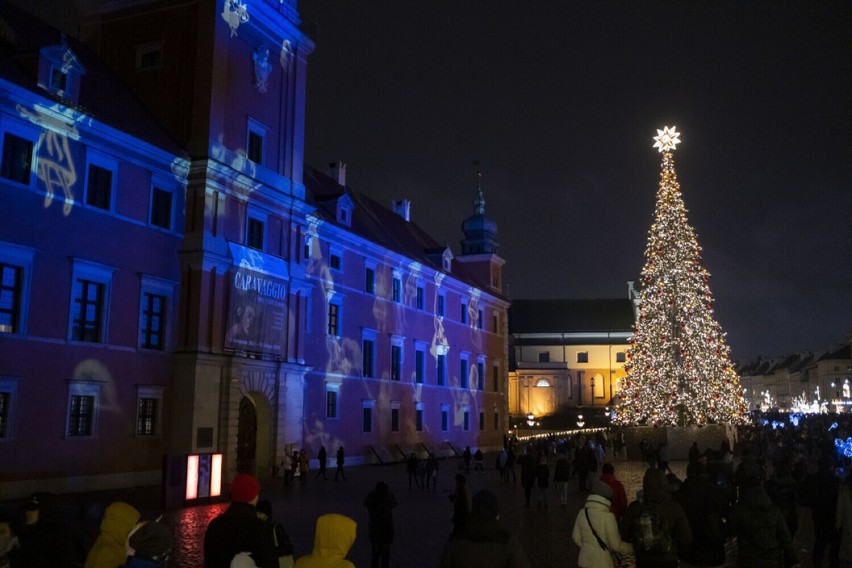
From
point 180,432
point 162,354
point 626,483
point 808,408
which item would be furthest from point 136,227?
point 808,408

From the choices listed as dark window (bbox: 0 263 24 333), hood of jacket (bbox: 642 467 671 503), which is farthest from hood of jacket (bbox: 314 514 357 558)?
dark window (bbox: 0 263 24 333)

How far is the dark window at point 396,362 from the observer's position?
42.6 meters

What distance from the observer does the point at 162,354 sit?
26297mm

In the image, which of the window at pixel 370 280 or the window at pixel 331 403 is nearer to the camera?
the window at pixel 331 403

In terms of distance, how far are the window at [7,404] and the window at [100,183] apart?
576 cm

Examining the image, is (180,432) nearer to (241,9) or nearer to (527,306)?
(241,9)

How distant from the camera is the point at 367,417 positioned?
39812 millimetres

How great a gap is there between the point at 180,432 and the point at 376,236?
18.5m

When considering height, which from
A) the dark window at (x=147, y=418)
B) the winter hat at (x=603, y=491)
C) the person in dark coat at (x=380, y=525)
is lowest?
the person in dark coat at (x=380, y=525)

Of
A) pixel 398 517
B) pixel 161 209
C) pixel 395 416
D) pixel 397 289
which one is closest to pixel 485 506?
pixel 398 517

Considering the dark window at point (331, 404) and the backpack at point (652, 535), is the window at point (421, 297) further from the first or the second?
the backpack at point (652, 535)

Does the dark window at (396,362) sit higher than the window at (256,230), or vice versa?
the window at (256,230)

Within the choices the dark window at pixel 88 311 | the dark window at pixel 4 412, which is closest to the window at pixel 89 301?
the dark window at pixel 88 311

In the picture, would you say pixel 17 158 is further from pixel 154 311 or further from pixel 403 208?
pixel 403 208
